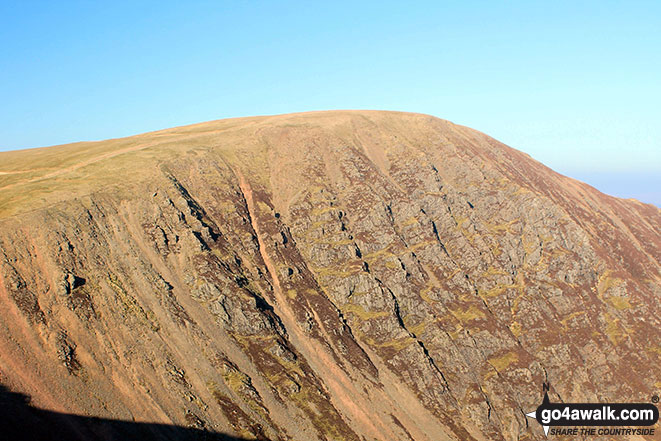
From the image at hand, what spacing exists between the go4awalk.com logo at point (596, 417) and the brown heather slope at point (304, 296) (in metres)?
3.15

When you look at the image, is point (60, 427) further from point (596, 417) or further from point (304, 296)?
point (596, 417)

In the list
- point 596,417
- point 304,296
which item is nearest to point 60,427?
point 304,296

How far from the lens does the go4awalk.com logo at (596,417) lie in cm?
12838

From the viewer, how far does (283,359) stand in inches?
4776

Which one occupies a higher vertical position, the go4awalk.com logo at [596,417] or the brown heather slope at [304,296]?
the brown heather slope at [304,296]

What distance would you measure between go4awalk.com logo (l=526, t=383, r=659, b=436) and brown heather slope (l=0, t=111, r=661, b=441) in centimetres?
315

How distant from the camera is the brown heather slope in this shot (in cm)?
9881

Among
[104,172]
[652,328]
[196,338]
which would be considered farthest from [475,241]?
[104,172]

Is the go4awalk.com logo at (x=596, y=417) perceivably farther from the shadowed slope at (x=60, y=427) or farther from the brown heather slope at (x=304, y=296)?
the shadowed slope at (x=60, y=427)

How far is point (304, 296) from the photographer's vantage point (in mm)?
143500

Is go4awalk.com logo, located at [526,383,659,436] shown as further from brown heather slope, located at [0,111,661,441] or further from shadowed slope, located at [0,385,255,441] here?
shadowed slope, located at [0,385,255,441]

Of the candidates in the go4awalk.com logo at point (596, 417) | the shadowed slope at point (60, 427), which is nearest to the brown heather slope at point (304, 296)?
the shadowed slope at point (60, 427)

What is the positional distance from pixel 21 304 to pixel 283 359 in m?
65.1

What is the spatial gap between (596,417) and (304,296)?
9991 centimetres
